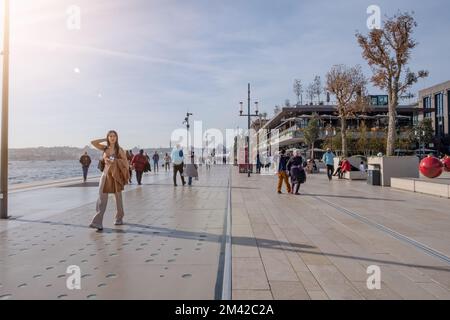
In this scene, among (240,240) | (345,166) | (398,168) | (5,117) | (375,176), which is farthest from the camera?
(345,166)

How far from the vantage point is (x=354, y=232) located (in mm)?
6480

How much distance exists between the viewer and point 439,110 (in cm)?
7312

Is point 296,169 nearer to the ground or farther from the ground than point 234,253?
farther from the ground

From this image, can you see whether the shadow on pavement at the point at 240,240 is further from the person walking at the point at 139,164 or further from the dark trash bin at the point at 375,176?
the dark trash bin at the point at 375,176

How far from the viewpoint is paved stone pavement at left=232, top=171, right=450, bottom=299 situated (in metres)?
3.76

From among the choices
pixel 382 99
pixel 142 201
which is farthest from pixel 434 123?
pixel 142 201

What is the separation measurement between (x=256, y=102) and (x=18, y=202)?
99.3ft

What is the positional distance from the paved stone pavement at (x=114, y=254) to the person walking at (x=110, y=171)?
0.46 metres

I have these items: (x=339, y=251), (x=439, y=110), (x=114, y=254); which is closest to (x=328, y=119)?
(x=439, y=110)

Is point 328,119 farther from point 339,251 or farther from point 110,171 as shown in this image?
point 339,251

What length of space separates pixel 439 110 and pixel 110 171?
81.6m

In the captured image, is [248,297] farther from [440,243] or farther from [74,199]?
[74,199]

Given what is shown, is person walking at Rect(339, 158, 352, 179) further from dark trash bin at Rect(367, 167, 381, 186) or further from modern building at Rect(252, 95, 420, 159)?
modern building at Rect(252, 95, 420, 159)
